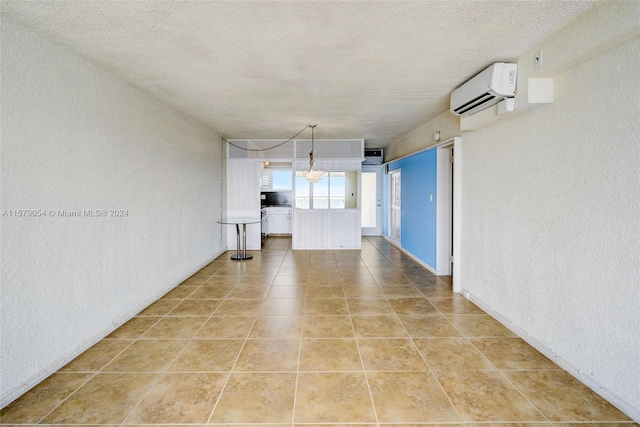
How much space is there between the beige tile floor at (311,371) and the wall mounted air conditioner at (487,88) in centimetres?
215

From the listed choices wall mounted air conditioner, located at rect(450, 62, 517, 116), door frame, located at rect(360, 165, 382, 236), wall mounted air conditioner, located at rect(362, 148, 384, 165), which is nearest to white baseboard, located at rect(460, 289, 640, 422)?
wall mounted air conditioner, located at rect(450, 62, 517, 116)

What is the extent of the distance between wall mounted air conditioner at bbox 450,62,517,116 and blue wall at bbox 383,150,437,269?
5.28 ft

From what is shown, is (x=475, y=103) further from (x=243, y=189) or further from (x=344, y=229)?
(x=243, y=189)

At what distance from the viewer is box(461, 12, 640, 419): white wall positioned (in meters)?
1.81

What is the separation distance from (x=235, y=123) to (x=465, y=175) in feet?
11.9

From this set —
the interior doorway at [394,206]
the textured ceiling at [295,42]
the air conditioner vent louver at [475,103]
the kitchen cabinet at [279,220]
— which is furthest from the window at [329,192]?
the air conditioner vent louver at [475,103]

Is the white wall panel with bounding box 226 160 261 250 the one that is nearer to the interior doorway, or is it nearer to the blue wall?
the blue wall

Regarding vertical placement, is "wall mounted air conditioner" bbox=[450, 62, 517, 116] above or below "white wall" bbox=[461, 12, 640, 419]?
above

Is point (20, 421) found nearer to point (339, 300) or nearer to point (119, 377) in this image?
point (119, 377)

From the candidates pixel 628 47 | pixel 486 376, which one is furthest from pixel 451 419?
pixel 628 47

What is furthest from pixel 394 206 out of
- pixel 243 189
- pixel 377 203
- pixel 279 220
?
pixel 243 189

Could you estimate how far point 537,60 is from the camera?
2.41m

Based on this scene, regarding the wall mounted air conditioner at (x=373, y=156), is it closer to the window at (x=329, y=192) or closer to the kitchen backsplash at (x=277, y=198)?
the window at (x=329, y=192)

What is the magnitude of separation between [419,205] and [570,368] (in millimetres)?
3516
